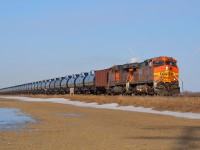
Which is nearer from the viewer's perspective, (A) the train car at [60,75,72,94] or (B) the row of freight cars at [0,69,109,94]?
(B) the row of freight cars at [0,69,109,94]

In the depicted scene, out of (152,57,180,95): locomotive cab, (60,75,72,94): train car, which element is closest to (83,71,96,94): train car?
(60,75,72,94): train car

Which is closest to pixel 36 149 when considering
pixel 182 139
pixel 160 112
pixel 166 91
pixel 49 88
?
pixel 182 139

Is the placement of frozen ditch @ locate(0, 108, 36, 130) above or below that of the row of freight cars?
below

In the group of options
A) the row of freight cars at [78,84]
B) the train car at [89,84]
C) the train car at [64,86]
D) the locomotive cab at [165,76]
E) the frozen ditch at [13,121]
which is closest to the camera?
the frozen ditch at [13,121]

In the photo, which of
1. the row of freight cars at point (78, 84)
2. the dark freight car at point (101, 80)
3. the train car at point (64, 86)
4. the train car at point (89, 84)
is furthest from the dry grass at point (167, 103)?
the train car at point (64, 86)

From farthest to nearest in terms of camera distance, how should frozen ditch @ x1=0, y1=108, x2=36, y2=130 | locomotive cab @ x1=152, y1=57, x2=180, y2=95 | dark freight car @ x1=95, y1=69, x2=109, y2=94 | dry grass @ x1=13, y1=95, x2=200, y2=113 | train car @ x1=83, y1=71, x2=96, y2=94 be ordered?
train car @ x1=83, y1=71, x2=96, y2=94 → dark freight car @ x1=95, y1=69, x2=109, y2=94 → locomotive cab @ x1=152, y1=57, x2=180, y2=95 → dry grass @ x1=13, y1=95, x2=200, y2=113 → frozen ditch @ x1=0, y1=108, x2=36, y2=130

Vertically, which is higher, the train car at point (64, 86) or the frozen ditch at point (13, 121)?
the train car at point (64, 86)

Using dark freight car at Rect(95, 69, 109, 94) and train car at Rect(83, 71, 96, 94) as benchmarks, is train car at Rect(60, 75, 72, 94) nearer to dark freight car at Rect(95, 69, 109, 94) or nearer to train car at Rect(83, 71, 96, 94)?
train car at Rect(83, 71, 96, 94)

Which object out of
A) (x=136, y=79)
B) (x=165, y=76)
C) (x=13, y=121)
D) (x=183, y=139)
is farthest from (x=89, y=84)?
(x=183, y=139)

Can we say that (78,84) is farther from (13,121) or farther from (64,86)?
(13,121)

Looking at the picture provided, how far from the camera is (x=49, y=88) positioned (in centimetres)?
8744

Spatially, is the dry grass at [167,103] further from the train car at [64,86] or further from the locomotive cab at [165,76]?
the train car at [64,86]

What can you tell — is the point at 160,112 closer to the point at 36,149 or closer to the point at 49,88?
the point at 36,149

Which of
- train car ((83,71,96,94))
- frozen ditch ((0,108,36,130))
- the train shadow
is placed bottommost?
the train shadow
